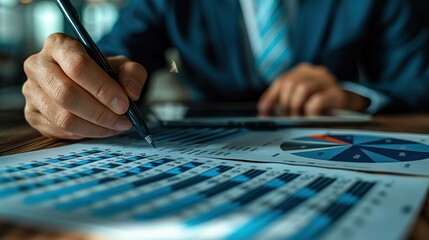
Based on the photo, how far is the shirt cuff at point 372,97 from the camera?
64 centimetres

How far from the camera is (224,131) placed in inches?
16.5

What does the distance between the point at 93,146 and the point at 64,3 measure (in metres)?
0.12

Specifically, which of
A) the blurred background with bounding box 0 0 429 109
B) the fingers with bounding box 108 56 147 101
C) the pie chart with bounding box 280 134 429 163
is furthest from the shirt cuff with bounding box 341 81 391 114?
the blurred background with bounding box 0 0 429 109

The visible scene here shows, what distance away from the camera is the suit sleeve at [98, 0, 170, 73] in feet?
2.88

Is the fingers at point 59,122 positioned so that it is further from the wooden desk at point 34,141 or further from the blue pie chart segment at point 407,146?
the blue pie chart segment at point 407,146

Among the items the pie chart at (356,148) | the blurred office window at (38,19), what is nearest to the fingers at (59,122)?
the pie chart at (356,148)

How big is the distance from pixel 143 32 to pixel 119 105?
0.64m

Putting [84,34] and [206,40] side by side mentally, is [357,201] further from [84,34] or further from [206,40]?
[206,40]

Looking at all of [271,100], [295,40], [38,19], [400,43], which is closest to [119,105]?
[271,100]

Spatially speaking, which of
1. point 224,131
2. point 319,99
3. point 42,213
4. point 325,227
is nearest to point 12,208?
point 42,213

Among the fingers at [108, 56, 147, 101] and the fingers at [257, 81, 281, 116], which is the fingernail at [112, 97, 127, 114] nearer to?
the fingers at [108, 56, 147, 101]

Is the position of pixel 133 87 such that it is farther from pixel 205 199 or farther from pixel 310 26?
pixel 310 26

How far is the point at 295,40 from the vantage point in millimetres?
834

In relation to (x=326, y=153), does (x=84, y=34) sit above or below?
above
